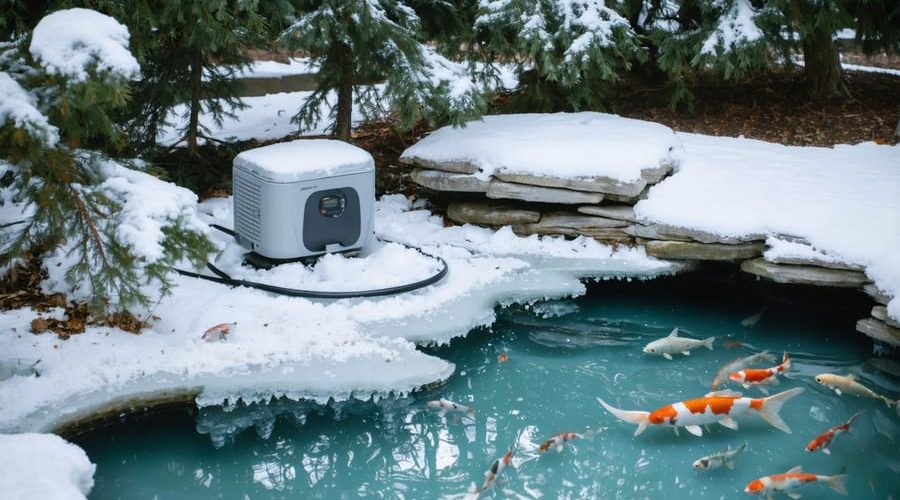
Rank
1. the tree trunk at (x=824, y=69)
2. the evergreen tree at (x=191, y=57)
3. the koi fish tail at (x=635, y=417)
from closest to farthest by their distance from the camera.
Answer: the koi fish tail at (x=635, y=417) < the evergreen tree at (x=191, y=57) < the tree trunk at (x=824, y=69)

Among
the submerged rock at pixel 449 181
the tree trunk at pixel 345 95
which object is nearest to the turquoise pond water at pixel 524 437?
the submerged rock at pixel 449 181

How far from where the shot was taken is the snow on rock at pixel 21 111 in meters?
3.58

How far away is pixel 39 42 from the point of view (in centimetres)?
370

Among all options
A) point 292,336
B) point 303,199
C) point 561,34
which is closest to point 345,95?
point 561,34

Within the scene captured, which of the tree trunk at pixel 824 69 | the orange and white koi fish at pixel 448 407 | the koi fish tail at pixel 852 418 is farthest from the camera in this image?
the tree trunk at pixel 824 69

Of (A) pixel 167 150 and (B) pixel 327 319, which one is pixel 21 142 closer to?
(B) pixel 327 319

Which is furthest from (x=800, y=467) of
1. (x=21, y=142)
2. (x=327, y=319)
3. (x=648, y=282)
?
(x=21, y=142)

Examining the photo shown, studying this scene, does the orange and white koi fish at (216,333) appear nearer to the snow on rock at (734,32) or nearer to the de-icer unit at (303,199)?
the de-icer unit at (303,199)

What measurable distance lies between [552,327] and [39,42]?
11.5 ft

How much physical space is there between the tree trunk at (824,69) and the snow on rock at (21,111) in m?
7.49

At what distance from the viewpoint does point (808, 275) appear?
559 centimetres

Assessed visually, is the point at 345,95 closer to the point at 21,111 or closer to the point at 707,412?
the point at 21,111

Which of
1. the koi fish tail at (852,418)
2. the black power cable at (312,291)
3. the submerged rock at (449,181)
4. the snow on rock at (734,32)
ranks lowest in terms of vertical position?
the koi fish tail at (852,418)

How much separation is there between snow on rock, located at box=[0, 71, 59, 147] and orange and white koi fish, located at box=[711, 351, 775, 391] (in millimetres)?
3749
